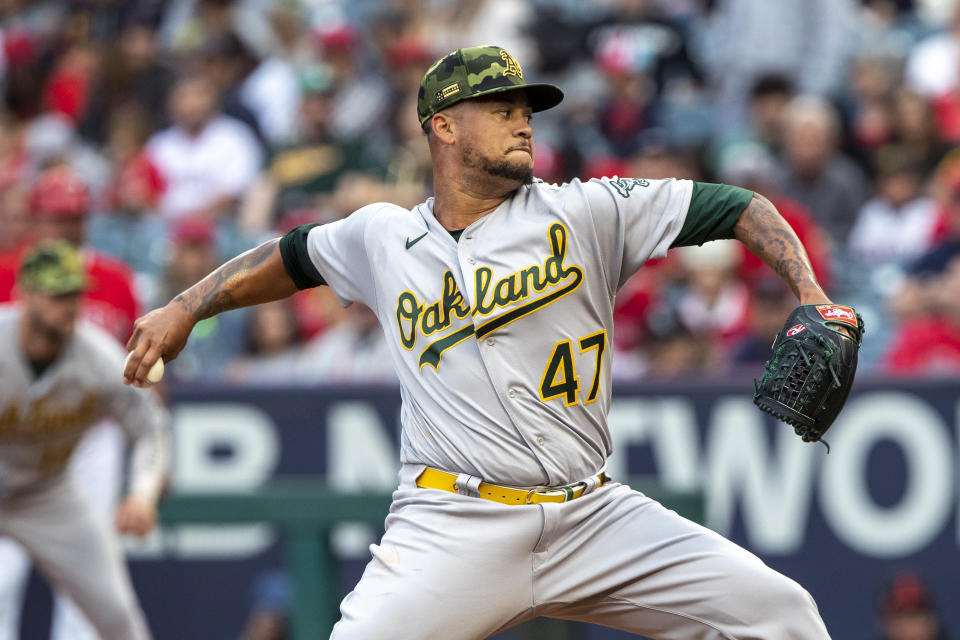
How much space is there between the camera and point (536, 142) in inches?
411

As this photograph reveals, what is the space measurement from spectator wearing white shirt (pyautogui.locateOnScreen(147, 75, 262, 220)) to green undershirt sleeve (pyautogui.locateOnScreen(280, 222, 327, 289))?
20.9 ft

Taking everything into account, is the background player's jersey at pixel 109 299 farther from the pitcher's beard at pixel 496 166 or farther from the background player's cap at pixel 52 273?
the pitcher's beard at pixel 496 166

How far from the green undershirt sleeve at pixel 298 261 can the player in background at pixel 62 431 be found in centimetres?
246

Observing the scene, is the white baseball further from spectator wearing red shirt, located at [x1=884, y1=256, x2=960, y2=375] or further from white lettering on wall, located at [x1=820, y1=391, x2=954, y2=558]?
spectator wearing red shirt, located at [x1=884, y1=256, x2=960, y2=375]

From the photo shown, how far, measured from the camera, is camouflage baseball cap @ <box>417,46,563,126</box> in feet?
13.9

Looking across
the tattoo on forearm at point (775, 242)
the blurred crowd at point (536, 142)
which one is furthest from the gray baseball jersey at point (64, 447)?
the tattoo on forearm at point (775, 242)

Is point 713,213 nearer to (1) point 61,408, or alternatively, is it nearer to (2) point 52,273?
(2) point 52,273

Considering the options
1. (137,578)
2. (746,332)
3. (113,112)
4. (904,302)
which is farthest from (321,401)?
(113,112)

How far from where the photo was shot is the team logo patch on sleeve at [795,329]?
3859mm

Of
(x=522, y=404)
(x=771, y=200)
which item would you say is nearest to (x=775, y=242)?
(x=522, y=404)

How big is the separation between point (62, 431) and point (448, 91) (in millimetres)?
3540

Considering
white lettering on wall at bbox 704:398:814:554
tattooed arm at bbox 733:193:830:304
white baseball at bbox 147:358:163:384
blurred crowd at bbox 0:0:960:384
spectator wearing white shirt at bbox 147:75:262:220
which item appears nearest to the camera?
tattooed arm at bbox 733:193:830:304

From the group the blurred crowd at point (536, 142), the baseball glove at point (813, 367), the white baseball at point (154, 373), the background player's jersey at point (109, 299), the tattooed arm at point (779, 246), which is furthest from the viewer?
the blurred crowd at point (536, 142)

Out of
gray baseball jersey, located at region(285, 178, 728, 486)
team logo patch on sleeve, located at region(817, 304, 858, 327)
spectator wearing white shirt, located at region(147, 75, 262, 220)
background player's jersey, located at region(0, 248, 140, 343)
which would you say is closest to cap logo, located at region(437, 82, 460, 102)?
gray baseball jersey, located at region(285, 178, 728, 486)
